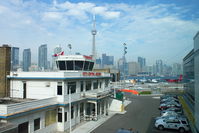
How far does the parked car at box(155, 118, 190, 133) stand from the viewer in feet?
65.6

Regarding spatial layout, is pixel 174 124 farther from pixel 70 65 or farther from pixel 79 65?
pixel 70 65

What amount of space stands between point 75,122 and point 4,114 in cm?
1016

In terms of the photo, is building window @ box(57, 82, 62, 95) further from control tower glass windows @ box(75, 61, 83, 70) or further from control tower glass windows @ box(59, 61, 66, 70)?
control tower glass windows @ box(75, 61, 83, 70)

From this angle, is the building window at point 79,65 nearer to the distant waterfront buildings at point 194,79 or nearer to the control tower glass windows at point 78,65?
the control tower glass windows at point 78,65

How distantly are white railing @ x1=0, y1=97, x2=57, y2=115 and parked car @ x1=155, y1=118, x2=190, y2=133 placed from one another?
41.8ft

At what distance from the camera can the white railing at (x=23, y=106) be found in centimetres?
1330

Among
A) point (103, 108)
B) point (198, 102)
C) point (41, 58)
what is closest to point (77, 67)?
point (103, 108)

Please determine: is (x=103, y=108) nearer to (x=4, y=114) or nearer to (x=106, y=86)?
(x=106, y=86)

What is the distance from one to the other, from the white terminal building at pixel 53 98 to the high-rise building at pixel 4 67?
64 centimetres

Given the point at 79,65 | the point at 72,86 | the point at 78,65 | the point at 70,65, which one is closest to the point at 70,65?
the point at 70,65

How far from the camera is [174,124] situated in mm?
20531

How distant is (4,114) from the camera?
1323cm

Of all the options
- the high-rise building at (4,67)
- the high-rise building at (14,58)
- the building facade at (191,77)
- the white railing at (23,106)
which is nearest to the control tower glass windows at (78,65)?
the white railing at (23,106)

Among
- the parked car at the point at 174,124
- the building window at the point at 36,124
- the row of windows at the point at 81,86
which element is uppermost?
the row of windows at the point at 81,86
